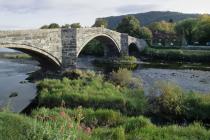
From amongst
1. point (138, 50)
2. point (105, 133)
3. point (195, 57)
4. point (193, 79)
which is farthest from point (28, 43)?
point (138, 50)

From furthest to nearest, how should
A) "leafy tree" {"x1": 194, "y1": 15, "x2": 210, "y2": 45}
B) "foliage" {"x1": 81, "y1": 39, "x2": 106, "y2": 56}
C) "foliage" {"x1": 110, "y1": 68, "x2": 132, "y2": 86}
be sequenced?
1. "foliage" {"x1": 81, "y1": 39, "x2": 106, "y2": 56}
2. "leafy tree" {"x1": 194, "y1": 15, "x2": 210, "y2": 45}
3. "foliage" {"x1": 110, "y1": 68, "x2": 132, "y2": 86}

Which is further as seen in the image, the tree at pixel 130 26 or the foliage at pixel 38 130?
the tree at pixel 130 26

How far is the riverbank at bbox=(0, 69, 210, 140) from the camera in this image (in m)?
12.9

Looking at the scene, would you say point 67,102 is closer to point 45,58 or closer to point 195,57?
point 45,58

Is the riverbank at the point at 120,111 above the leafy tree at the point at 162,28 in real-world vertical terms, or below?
below

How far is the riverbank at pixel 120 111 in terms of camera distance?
12.9m

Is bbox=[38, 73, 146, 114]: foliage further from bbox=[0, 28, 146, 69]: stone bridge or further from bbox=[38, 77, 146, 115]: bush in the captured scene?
bbox=[0, 28, 146, 69]: stone bridge

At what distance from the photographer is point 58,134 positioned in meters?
8.94

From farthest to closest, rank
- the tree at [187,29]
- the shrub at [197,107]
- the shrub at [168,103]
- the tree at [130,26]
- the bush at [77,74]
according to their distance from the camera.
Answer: the tree at [130,26], the tree at [187,29], the bush at [77,74], the shrub at [168,103], the shrub at [197,107]

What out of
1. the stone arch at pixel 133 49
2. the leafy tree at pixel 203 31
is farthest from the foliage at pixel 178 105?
the leafy tree at pixel 203 31

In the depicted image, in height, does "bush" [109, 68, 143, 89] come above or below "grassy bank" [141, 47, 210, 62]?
below

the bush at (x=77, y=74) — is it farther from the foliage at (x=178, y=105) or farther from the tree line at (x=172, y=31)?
the tree line at (x=172, y=31)

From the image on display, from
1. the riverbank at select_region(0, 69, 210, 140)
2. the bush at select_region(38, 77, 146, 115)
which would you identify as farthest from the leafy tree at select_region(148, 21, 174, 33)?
the bush at select_region(38, 77, 146, 115)

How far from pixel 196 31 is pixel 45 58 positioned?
2014 inches
